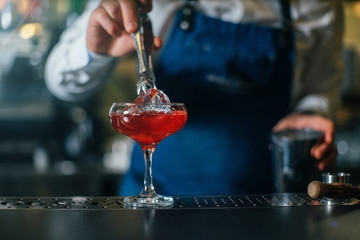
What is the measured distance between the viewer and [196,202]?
934 millimetres

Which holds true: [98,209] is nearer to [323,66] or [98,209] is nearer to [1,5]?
[323,66]

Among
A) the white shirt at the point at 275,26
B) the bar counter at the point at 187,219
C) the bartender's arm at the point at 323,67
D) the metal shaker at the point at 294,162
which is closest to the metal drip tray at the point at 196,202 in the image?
the bar counter at the point at 187,219

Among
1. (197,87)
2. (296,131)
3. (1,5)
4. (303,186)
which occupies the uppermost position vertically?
(1,5)

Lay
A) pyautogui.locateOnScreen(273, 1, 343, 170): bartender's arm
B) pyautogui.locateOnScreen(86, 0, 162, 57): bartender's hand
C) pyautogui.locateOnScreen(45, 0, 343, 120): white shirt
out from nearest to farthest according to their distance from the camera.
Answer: pyautogui.locateOnScreen(86, 0, 162, 57): bartender's hand → pyautogui.locateOnScreen(45, 0, 343, 120): white shirt → pyautogui.locateOnScreen(273, 1, 343, 170): bartender's arm

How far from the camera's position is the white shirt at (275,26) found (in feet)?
4.53

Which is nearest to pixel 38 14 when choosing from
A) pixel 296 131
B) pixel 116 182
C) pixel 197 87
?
pixel 116 182

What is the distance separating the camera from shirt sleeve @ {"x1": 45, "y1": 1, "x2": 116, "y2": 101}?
4.33 feet

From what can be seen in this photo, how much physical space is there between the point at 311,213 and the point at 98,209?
36cm

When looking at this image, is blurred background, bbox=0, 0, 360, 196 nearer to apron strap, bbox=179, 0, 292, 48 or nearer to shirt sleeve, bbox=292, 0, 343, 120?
shirt sleeve, bbox=292, 0, 343, 120

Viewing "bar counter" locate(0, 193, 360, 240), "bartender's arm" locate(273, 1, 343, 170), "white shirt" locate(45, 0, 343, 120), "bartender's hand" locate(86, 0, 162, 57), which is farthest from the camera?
"bartender's arm" locate(273, 1, 343, 170)

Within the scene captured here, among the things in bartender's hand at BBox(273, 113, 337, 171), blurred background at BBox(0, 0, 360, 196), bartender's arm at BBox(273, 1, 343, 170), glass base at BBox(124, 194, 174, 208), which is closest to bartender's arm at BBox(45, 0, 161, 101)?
glass base at BBox(124, 194, 174, 208)

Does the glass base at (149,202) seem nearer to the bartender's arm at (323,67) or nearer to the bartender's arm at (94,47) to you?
the bartender's arm at (94,47)

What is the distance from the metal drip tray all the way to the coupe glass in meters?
0.04

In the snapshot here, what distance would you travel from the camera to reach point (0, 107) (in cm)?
318
